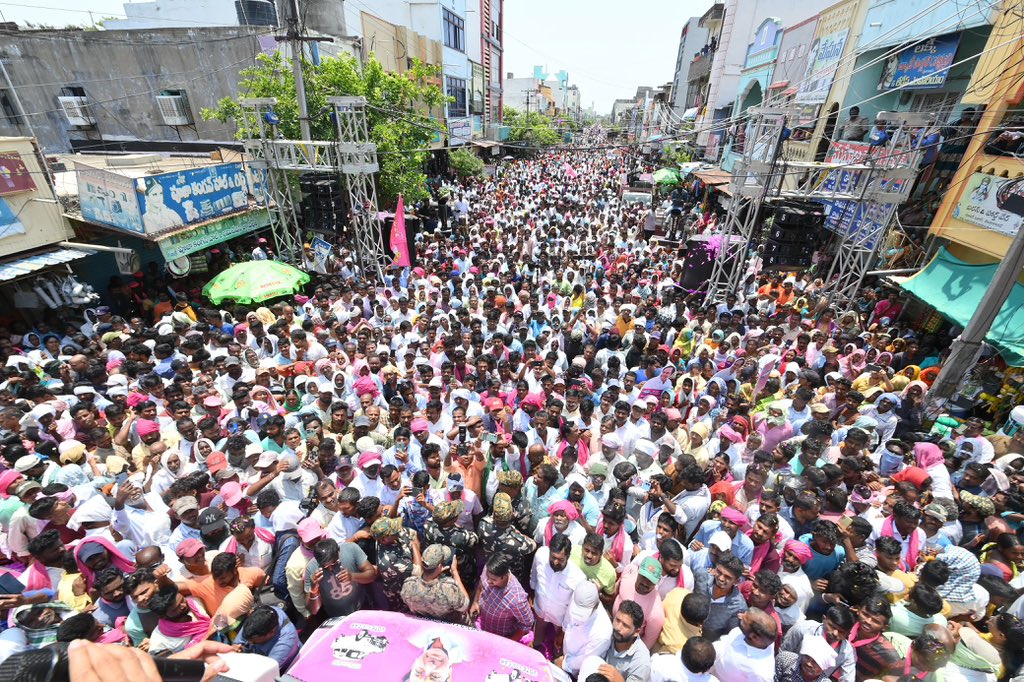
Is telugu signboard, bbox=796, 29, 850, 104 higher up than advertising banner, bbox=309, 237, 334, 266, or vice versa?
telugu signboard, bbox=796, 29, 850, 104

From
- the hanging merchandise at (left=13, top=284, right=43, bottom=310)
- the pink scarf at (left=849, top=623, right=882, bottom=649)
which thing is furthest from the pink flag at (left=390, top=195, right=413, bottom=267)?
the pink scarf at (left=849, top=623, right=882, bottom=649)

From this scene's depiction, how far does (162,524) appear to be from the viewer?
3.69 metres

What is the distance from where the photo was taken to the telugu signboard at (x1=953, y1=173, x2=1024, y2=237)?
22.1ft

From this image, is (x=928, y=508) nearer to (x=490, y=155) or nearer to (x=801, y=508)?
(x=801, y=508)

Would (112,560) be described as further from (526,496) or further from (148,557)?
(526,496)

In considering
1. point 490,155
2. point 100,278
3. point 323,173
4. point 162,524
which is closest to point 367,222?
point 323,173

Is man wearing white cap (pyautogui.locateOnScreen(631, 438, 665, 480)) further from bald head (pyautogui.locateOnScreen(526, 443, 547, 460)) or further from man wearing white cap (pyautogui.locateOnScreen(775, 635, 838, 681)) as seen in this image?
man wearing white cap (pyautogui.locateOnScreen(775, 635, 838, 681))

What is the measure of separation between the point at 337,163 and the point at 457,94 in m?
23.6

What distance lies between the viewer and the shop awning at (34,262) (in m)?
7.43

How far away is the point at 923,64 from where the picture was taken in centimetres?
916

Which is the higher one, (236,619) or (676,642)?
A: (236,619)

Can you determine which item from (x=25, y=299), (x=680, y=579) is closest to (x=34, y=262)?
(x=25, y=299)

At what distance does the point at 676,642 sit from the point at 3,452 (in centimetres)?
629

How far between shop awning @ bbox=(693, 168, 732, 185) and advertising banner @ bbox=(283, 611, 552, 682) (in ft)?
54.1
